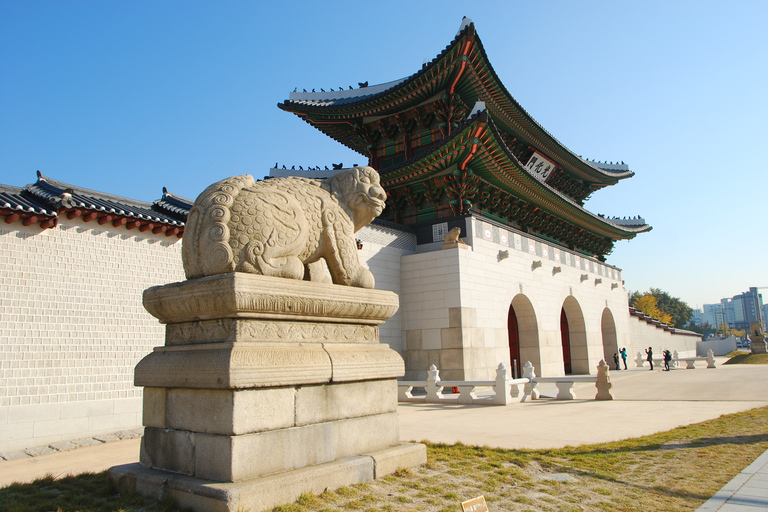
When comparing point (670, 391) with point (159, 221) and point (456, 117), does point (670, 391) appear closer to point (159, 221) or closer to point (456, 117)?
point (456, 117)

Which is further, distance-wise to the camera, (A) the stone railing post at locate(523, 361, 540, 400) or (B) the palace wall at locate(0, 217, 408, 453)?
(A) the stone railing post at locate(523, 361, 540, 400)

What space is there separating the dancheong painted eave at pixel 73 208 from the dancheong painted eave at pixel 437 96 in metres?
9.70

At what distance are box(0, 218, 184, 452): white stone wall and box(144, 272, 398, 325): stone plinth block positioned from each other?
571 cm

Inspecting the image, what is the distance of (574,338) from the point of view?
23.1m

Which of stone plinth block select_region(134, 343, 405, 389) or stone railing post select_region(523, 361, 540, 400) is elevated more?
stone plinth block select_region(134, 343, 405, 389)

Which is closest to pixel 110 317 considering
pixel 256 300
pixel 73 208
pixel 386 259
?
pixel 73 208

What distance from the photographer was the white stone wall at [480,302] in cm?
1536

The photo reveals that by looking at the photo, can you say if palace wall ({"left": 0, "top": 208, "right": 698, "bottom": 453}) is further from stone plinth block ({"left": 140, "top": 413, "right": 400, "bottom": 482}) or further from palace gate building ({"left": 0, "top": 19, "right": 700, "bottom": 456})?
stone plinth block ({"left": 140, "top": 413, "right": 400, "bottom": 482})

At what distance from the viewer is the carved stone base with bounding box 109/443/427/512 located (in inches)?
128

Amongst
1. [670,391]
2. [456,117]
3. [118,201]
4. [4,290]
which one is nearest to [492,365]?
[670,391]

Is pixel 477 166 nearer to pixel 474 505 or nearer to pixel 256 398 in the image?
pixel 256 398

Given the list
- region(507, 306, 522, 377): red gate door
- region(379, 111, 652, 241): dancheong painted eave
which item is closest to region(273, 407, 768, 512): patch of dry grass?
region(379, 111, 652, 241): dancheong painted eave

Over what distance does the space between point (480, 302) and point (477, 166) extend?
4.48 metres

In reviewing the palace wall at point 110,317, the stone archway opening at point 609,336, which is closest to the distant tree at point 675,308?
the stone archway opening at point 609,336
